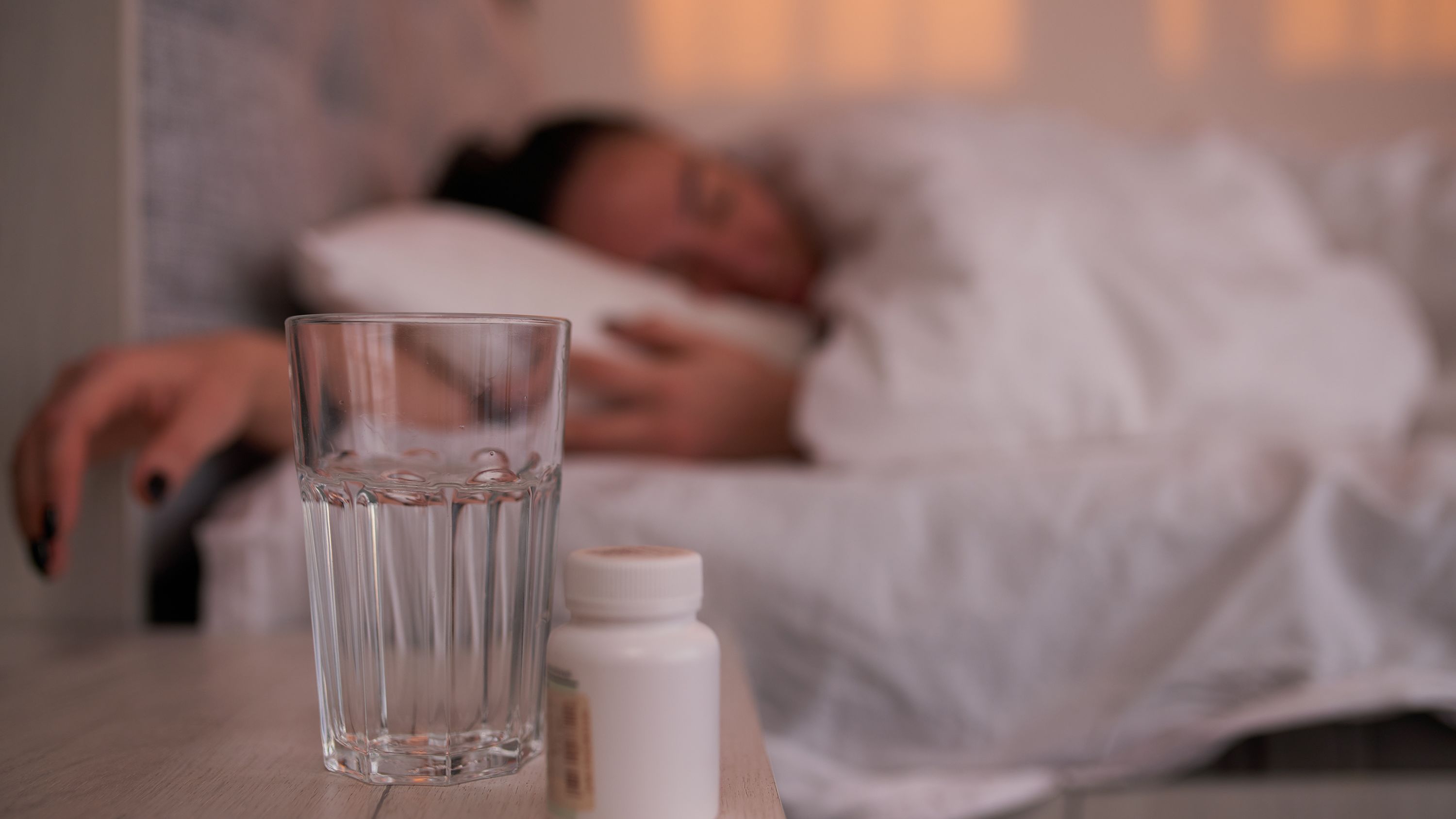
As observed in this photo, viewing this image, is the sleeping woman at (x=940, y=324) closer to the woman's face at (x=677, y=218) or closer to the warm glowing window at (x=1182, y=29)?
the woman's face at (x=677, y=218)

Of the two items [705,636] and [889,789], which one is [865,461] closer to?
[889,789]

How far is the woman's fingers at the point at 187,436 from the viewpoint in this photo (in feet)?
1.73

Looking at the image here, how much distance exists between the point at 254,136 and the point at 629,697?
0.66m

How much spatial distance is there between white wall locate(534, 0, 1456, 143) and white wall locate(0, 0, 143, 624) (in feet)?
3.68

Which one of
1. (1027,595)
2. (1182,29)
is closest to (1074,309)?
(1027,595)

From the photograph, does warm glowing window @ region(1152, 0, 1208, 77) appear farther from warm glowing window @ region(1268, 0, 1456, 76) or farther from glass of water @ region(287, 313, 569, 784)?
glass of water @ region(287, 313, 569, 784)

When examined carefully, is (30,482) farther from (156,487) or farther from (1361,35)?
(1361,35)

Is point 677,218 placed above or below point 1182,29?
below

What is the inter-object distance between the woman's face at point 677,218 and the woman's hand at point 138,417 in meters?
0.57

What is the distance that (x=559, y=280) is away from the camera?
0.89 metres

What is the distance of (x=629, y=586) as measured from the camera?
0.30 metres

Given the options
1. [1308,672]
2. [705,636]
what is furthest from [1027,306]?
[705,636]

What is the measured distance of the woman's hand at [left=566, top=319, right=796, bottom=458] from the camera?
848mm

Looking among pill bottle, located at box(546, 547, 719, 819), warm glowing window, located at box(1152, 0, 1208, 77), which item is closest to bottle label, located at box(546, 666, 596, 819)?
pill bottle, located at box(546, 547, 719, 819)
